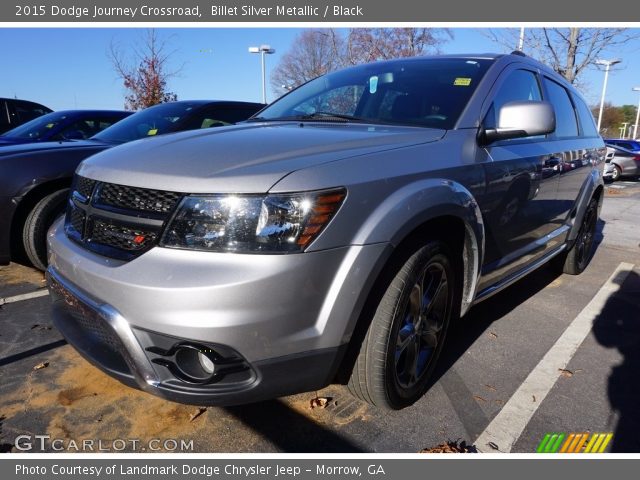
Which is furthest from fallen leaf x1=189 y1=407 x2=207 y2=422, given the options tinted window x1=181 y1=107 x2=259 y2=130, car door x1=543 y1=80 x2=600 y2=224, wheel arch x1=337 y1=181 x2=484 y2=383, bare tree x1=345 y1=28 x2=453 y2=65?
bare tree x1=345 y1=28 x2=453 y2=65

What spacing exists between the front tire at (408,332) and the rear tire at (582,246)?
280cm

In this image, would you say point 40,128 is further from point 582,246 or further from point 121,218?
point 582,246

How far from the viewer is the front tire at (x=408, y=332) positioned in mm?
1967

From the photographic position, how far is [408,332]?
221 cm

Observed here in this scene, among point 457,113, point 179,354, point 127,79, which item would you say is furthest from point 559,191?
point 127,79

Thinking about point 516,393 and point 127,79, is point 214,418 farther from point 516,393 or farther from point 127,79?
point 127,79

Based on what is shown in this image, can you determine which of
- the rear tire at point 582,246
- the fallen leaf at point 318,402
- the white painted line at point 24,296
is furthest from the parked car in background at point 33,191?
the rear tire at point 582,246

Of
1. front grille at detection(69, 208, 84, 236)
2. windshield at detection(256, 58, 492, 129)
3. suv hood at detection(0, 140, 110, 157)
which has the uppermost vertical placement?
windshield at detection(256, 58, 492, 129)

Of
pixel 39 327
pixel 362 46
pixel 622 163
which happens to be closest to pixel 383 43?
pixel 362 46

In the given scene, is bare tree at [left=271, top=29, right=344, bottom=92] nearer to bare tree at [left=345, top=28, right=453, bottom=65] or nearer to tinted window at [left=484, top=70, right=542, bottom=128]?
bare tree at [left=345, top=28, right=453, bottom=65]

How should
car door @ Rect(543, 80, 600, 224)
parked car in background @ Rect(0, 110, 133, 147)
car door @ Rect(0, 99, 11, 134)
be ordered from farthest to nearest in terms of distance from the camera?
car door @ Rect(0, 99, 11, 134)
parked car in background @ Rect(0, 110, 133, 147)
car door @ Rect(543, 80, 600, 224)

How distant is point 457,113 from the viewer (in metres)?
2.52

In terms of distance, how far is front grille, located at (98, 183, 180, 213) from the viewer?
1.72 metres

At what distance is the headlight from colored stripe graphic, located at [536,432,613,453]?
151cm
